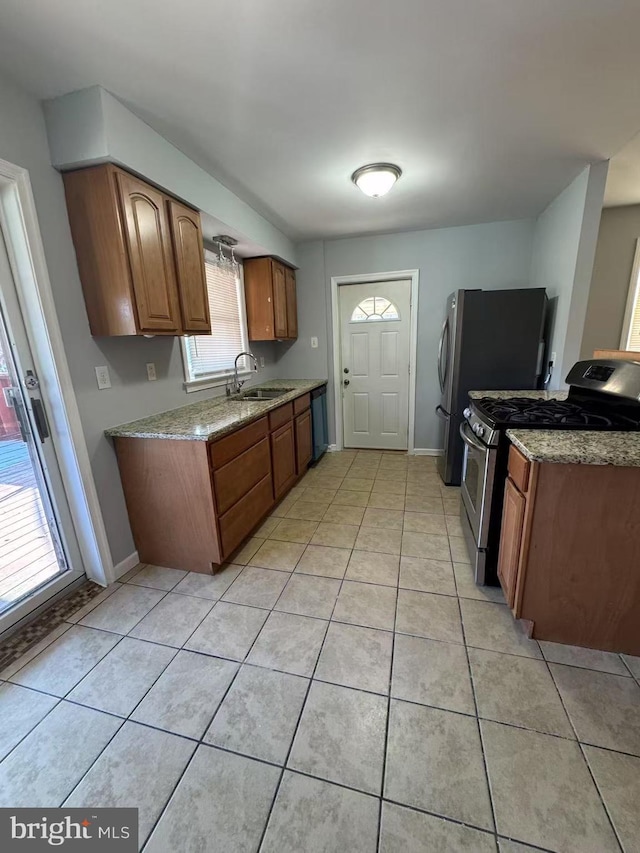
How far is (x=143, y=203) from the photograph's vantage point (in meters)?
1.77

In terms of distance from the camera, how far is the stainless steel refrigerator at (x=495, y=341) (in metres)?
2.70

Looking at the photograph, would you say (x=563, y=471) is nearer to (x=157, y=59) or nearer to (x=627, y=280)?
(x=157, y=59)

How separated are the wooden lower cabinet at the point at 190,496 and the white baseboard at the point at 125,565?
0.12ft

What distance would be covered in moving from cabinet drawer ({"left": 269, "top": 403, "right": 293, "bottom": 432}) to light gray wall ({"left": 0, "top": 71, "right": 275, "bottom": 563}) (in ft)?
2.42

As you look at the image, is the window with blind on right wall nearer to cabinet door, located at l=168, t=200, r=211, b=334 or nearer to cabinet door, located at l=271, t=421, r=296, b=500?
cabinet door, located at l=271, t=421, r=296, b=500

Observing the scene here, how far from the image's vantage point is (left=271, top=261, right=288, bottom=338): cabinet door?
3348mm

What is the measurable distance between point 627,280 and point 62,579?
17.2ft

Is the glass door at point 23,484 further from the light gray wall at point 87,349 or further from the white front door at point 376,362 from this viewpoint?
the white front door at point 376,362

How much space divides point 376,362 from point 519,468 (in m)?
2.63

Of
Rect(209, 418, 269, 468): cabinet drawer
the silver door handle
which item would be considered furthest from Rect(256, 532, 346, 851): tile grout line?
the silver door handle

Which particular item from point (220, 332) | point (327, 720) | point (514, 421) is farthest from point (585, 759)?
point (220, 332)

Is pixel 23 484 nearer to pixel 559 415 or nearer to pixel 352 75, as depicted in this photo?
pixel 352 75

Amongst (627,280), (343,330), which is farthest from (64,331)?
(627,280)

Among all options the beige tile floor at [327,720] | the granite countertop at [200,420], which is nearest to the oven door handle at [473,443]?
the beige tile floor at [327,720]
